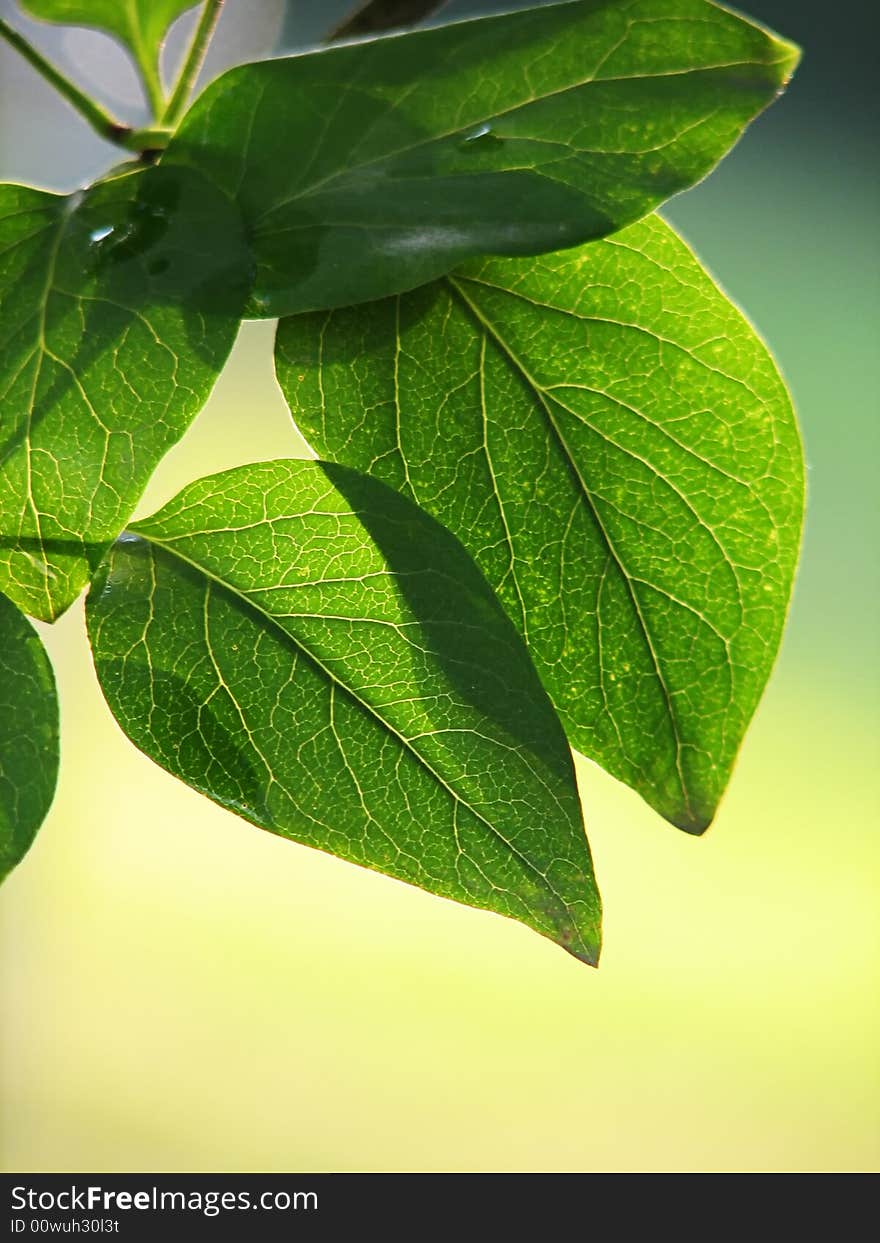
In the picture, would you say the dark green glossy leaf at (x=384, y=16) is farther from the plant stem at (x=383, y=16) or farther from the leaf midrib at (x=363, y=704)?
the leaf midrib at (x=363, y=704)

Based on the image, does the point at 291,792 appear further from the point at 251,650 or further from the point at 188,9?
the point at 188,9

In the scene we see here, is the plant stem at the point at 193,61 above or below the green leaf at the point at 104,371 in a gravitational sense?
above

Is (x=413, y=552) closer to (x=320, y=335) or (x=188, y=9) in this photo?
(x=320, y=335)

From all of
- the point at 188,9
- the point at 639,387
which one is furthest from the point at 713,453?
the point at 188,9

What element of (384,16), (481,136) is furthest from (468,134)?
(384,16)

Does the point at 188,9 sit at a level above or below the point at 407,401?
above

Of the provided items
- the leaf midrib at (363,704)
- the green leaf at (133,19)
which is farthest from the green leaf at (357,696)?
the green leaf at (133,19)

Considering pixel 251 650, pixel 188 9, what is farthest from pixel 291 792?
pixel 188 9

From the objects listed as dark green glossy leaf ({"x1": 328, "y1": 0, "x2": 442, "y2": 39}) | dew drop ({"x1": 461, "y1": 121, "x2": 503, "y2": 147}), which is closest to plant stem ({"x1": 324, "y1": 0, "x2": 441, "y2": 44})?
dark green glossy leaf ({"x1": 328, "y1": 0, "x2": 442, "y2": 39})

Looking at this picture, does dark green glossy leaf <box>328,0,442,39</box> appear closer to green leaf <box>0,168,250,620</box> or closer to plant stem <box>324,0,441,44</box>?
plant stem <box>324,0,441,44</box>
